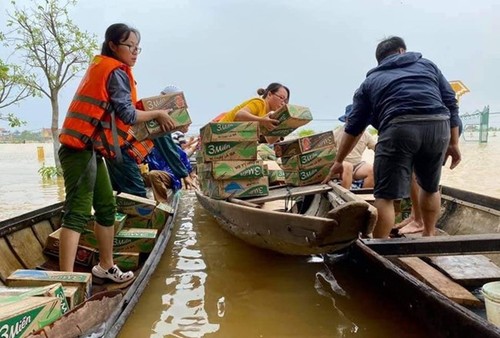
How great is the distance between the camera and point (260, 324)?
8.64ft

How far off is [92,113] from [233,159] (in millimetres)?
1280

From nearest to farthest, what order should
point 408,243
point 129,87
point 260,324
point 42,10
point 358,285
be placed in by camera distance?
point 408,243, point 260,324, point 129,87, point 358,285, point 42,10

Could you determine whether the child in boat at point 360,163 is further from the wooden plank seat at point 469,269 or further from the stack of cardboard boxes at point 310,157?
the wooden plank seat at point 469,269

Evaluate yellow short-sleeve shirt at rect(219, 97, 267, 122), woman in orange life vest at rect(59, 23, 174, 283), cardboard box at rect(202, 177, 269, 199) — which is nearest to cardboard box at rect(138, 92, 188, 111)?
woman in orange life vest at rect(59, 23, 174, 283)

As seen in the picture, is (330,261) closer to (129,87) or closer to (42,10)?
(129,87)

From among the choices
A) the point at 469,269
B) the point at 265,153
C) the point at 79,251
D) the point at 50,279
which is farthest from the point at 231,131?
the point at 265,153

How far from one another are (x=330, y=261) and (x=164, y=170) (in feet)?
10.7

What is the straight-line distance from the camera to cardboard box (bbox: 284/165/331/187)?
3996 millimetres

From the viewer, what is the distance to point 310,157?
13.0 ft

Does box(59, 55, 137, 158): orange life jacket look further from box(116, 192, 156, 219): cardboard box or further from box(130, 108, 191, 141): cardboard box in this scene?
box(116, 192, 156, 219): cardboard box

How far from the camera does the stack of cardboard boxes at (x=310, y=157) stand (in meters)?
3.96

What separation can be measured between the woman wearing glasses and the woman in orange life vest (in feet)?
4.15

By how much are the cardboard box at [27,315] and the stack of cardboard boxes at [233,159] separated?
1832mm

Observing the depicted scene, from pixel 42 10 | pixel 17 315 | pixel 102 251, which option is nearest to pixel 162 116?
pixel 102 251
